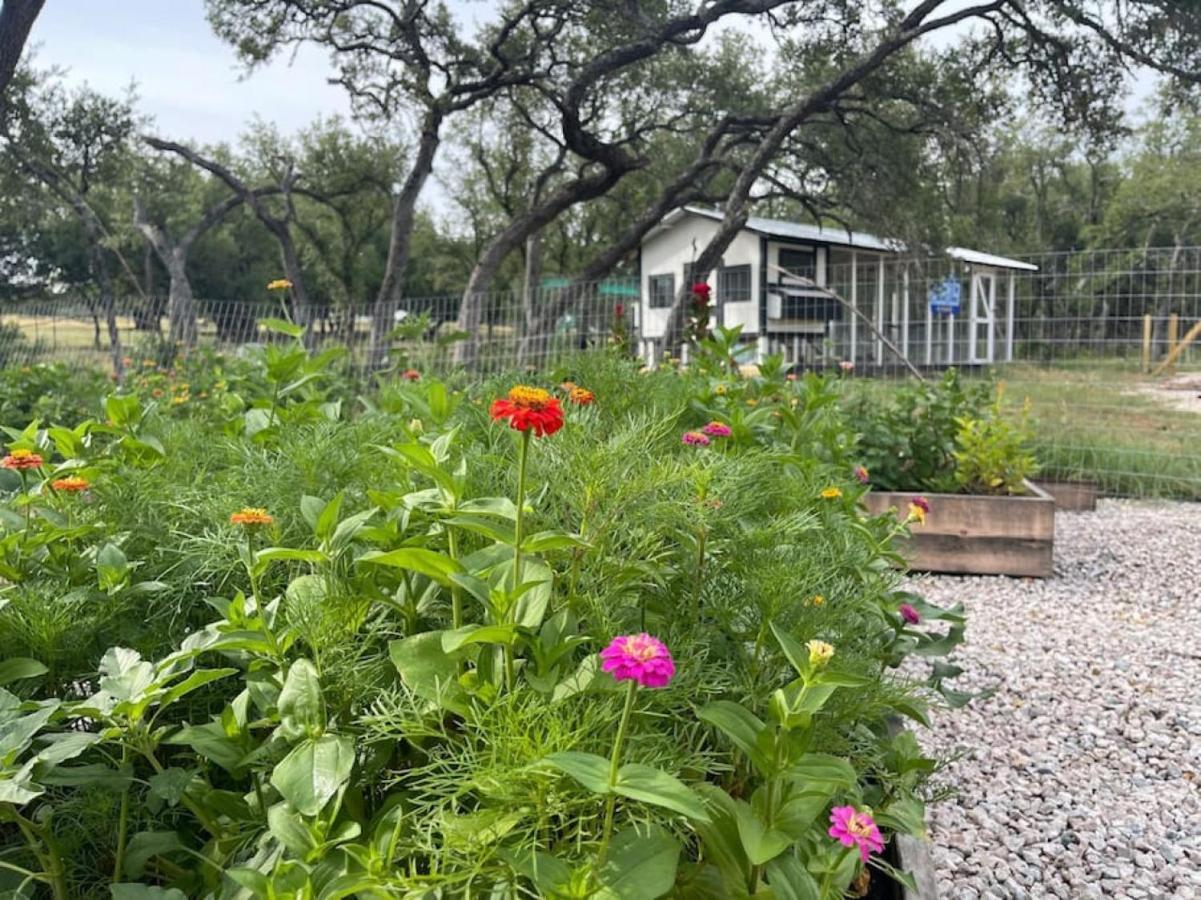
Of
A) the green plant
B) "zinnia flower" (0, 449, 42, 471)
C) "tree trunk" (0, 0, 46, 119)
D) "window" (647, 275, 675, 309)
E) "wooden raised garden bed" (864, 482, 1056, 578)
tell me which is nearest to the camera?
"zinnia flower" (0, 449, 42, 471)

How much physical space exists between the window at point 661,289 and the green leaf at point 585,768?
18052mm

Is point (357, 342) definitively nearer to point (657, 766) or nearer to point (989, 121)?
point (657, 766)

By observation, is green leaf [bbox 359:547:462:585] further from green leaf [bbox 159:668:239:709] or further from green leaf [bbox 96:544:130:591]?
green leaf [bbox 96:544:130:591]

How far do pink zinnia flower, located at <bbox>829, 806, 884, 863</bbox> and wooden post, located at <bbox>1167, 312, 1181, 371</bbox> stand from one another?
270 inches

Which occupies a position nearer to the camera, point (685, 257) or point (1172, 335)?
point (1172, 335)

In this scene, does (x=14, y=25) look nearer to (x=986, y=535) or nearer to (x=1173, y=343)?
(x=986, y=535)

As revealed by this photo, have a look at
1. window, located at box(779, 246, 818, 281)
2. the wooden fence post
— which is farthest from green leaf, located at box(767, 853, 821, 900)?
window, located at box(779, 246, 818, 281)

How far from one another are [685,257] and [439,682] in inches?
729

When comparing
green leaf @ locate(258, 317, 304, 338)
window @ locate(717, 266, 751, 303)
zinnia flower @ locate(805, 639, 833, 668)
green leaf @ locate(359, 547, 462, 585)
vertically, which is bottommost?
zinnia flower @ locate(805, 639, 833, 668)

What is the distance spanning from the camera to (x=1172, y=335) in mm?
6625

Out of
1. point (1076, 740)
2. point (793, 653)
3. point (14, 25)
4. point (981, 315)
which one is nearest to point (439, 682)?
point (793, 653)

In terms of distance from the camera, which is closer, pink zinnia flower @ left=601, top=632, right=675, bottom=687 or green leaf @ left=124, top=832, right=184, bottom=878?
pink zinnia flower @ left=601, top=632, right=675, bottom=687

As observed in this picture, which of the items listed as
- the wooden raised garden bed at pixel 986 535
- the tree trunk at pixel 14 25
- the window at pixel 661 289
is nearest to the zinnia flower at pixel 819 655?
the wooden raised garden bed at pixel 986 535

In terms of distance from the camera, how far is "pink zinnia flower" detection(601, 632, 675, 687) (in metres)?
0.67
